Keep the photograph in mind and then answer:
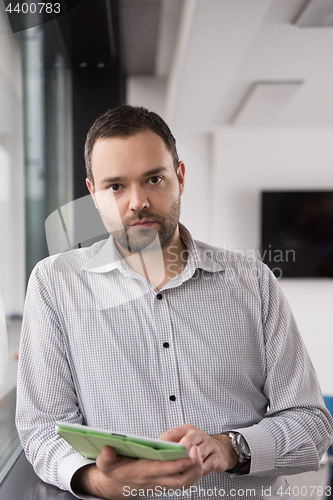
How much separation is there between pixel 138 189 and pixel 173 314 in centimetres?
26

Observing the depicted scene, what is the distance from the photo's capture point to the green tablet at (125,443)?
49 centimetres

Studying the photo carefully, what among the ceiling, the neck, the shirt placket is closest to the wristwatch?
the shirt placket

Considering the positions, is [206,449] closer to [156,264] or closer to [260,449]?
[260,449]

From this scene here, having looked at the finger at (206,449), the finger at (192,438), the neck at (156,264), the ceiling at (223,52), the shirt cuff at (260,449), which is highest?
the ceiling at (223,52)

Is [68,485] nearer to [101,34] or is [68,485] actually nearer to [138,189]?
[138,189]

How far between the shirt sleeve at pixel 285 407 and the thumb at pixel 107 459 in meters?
0.30

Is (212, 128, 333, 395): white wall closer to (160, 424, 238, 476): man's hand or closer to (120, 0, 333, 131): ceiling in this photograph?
(120, 0, 333, 131): ceiling

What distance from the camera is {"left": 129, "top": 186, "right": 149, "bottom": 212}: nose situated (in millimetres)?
835

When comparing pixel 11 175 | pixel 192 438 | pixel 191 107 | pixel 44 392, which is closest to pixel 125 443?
pixel 192 438

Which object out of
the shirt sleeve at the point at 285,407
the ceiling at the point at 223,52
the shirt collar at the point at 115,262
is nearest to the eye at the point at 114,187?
the shirt collar at the point at 115,262

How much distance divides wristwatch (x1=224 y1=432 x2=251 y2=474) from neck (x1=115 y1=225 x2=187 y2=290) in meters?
0.33

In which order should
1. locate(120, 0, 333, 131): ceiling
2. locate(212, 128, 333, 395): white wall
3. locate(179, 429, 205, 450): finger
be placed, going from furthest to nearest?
1. locate(212, 128, 333, 395): white wall
2. locate(120, 0, 333, 131): ceiling
3. locate(179, 429, 205, 450): finger

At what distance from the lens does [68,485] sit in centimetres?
69

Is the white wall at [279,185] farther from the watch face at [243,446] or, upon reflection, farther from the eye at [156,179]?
the watch face at [243,446]
